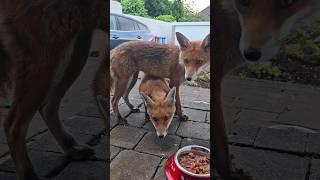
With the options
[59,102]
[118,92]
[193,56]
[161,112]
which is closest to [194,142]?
[161,112]

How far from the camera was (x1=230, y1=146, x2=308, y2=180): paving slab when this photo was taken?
110 cm

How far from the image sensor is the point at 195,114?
238 centimetres

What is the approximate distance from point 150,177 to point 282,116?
995mm

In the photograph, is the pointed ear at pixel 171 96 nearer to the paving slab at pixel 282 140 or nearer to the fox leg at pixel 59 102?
the fox leg at pixel 59 102

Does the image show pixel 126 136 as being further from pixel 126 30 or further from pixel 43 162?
pixel 43 162

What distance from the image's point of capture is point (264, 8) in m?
0.97

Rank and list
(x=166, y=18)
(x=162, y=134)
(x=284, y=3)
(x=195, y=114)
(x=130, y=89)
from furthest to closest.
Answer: (x=130, y=89) < (x=195, y=114) < (x=162, y=134) < (x=166, y=18) < (x=284, y=3)

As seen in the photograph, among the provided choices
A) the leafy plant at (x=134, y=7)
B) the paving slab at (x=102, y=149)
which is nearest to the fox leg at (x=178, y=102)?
the leafy plant at (x=134, y=7)

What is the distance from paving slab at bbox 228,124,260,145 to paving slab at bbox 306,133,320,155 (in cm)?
16

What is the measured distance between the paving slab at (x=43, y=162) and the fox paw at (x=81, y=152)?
0.04 meters

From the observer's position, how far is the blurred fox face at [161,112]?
212 centimetres

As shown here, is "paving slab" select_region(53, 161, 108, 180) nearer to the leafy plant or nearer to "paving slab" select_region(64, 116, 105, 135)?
"paving slab" select_region(64, 116, 105, 135)

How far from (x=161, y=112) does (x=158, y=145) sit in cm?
21

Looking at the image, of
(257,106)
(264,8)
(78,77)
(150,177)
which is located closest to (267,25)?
(264,8)
